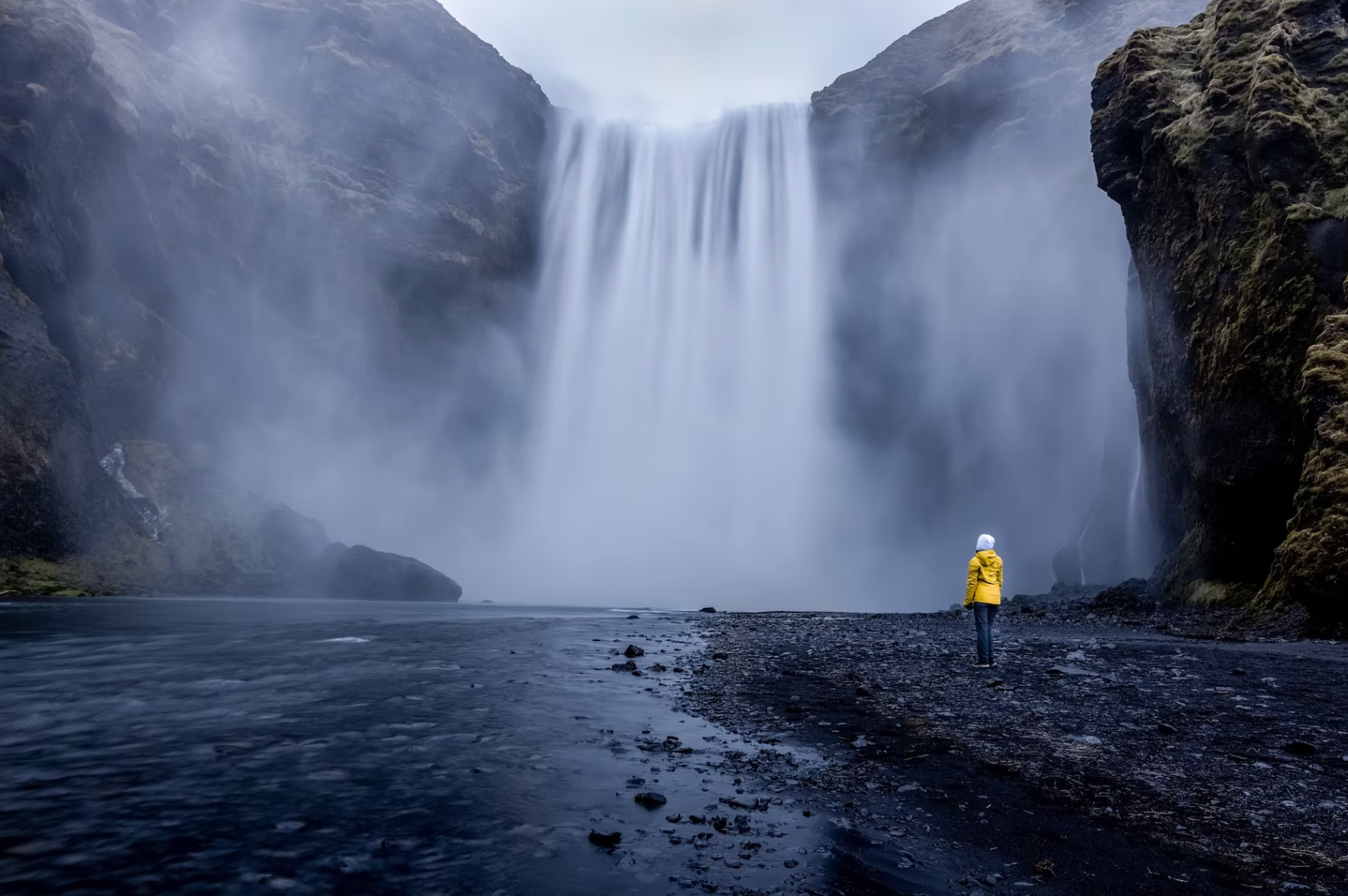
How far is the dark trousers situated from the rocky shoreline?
1.15 feet

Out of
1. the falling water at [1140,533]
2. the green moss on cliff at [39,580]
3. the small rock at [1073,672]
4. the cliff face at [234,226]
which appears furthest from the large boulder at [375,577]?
the small rock at [1073,672]

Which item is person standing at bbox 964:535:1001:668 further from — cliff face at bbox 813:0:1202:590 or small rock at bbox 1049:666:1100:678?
cliff face at bbox 813:0:1202:590

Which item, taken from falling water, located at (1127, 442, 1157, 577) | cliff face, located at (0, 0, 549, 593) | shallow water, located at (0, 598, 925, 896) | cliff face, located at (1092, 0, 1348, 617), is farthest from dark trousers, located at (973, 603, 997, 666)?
cliff face, located at (0, 0, 549, 593)

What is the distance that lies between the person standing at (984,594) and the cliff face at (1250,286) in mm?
8039

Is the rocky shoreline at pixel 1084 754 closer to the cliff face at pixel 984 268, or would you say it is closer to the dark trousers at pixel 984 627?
the dark trousers at pixel 984 627

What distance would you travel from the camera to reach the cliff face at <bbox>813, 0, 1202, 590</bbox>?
64.6 m

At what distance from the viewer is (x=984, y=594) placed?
14117 millimetres

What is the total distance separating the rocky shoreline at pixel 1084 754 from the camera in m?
5.44

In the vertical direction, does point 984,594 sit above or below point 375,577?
above

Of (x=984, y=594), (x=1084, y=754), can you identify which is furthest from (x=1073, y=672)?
(x=1084, y=754)

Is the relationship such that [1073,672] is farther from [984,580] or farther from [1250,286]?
[1250,286]

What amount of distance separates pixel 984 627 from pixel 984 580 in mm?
930

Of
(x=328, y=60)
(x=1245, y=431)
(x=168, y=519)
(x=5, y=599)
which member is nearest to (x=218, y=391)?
(x=168, y=519)

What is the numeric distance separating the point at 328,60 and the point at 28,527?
52.2m
